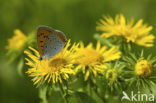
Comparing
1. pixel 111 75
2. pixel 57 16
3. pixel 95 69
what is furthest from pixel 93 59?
pixel 57 16

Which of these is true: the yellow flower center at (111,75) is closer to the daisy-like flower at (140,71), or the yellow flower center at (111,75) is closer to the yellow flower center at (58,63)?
the daisy-like flower at (140,71)

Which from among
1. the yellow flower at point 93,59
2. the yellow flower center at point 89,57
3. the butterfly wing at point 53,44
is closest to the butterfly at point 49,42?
the butterfly wing at point 53,44

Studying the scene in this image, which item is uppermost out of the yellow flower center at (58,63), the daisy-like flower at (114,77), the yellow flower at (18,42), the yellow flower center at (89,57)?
the yellow flower at (18,42)

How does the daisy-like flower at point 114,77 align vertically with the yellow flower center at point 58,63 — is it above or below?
below

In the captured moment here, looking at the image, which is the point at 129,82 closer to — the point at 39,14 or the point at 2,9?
the point at 39,14

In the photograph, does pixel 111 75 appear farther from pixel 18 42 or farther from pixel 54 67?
pixel 18 42

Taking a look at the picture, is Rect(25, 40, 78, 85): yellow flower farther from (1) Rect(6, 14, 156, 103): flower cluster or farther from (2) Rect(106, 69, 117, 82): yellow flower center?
(2) Rect(106, 69, 117, 82): yellow flower center
